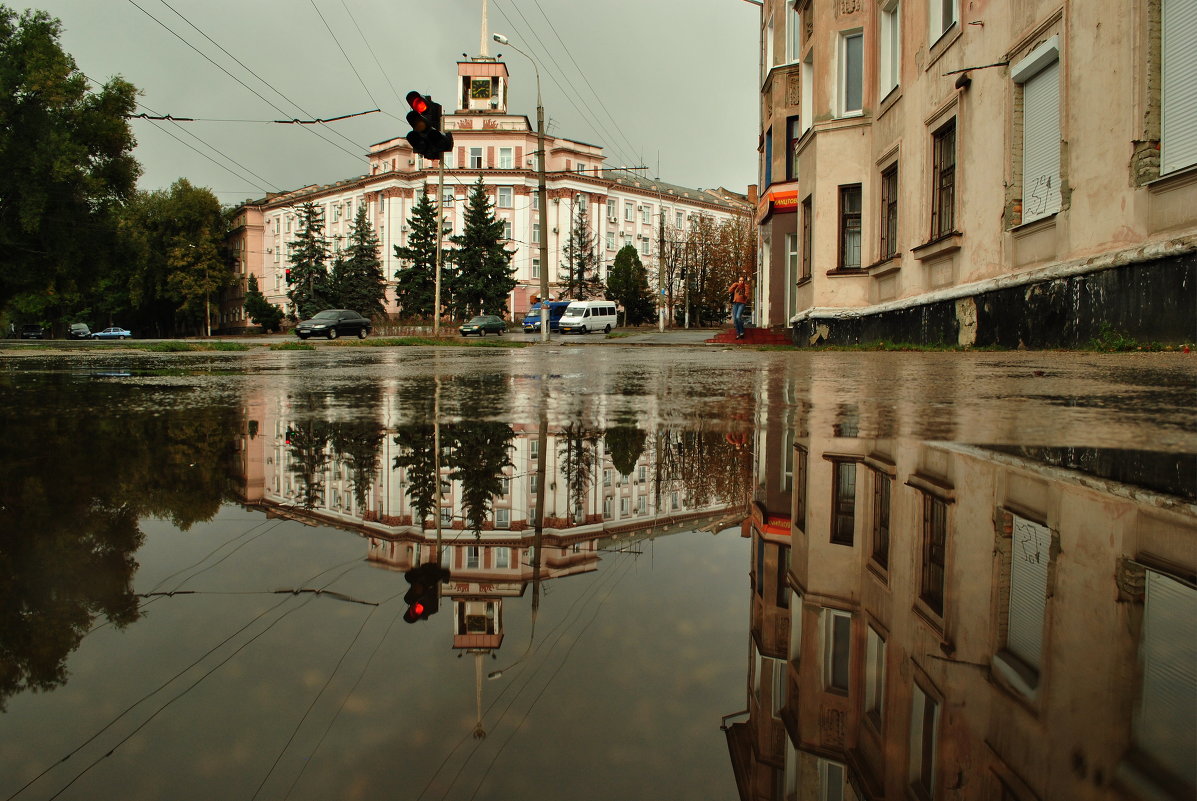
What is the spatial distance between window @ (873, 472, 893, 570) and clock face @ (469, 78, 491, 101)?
256 ft

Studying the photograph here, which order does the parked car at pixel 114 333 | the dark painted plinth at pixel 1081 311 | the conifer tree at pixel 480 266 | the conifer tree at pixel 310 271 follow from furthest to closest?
1. the parked car at pixel 114 333
2. the conifer tree at pixel 310 271
3. the conifer tree at pixel 480 266
4. the dark painted plinth at pixel 1081 311

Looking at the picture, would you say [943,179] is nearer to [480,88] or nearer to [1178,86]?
[1178,86]

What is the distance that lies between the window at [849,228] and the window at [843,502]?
16.8m

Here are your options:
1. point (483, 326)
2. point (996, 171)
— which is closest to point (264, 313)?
point (483, 326)

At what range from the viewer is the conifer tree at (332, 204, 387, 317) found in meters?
68.8

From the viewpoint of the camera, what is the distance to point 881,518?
1.69 meters

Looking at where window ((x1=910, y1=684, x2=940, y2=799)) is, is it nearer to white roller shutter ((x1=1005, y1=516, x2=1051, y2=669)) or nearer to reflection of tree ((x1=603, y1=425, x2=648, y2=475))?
white roller shutter ((x1=1005, y1=516, x2=1051, y2=669))

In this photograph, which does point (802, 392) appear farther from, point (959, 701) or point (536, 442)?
point (959, 701)

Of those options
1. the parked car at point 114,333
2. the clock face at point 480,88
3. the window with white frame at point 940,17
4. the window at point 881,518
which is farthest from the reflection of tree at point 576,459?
the parked car at point 114,333

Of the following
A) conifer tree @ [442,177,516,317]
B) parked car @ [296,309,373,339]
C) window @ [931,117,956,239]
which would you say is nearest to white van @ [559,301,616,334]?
conifer tree @ [442,177,516,317]

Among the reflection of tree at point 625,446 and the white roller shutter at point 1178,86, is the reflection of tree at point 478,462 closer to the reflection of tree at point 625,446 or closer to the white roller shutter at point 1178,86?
the reflection of tree at point 625,446

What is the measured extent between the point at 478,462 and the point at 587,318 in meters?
52.8

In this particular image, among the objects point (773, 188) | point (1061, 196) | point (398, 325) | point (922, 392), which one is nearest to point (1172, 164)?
point (1061, 196)

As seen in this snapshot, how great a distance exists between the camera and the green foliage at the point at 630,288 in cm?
7419
